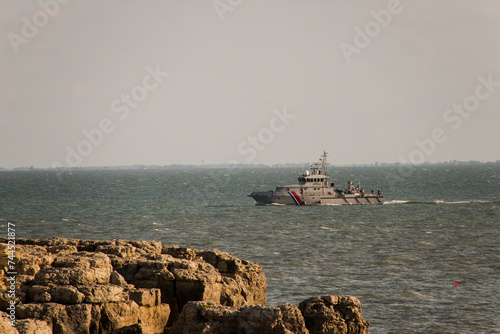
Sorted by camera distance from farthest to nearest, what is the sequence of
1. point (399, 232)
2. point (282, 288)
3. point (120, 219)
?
point (120, 219) → point (399, 232) → point (282, 288)

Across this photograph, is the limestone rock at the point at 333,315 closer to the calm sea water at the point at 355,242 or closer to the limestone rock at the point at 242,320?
the limestone rock at the point at 242,320

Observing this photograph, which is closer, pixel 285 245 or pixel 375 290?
pixel 375 290

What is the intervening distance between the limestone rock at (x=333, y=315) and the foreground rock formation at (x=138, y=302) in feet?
0.07

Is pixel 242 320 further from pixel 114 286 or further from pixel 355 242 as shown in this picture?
pixel 355 242

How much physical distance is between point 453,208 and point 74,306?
228 ft

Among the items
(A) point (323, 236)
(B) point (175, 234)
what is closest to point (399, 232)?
(A) point (323, 236)

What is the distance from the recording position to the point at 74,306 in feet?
49.1

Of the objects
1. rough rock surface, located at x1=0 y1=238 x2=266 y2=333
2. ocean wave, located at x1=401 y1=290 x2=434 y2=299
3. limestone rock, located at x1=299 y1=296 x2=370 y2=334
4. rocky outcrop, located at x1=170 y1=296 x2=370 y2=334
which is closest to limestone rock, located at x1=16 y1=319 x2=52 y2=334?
rough rock surface, located at x1=0 y1=238 x2=266 y2=333

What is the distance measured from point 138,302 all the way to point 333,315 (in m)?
4.79

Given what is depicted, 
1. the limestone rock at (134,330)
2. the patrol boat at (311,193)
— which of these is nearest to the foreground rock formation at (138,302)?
the limestone rock at (134,330)

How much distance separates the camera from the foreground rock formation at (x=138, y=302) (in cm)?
1470

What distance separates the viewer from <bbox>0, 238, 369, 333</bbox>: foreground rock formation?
48.2 feet

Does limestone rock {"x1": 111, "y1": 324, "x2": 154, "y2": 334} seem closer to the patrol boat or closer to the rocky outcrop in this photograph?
the rocky outcrop

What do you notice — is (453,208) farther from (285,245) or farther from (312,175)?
(285,245)
